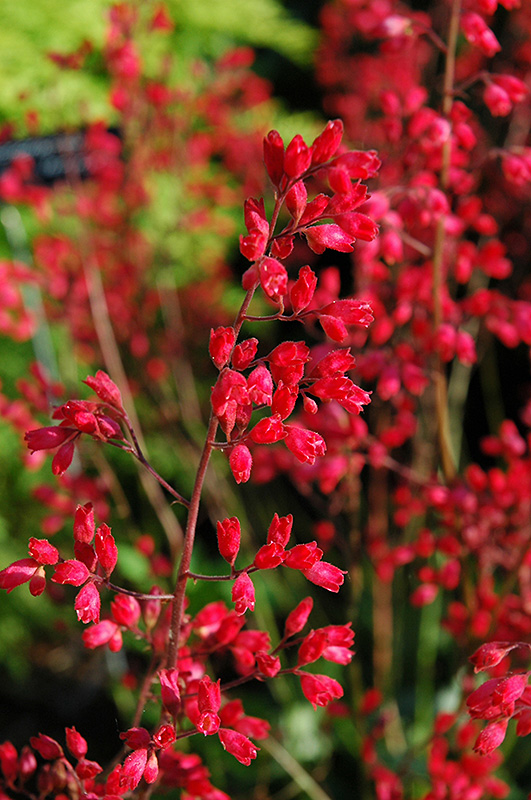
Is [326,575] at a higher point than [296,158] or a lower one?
lower

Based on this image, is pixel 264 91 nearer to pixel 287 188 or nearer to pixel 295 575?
pixel 295 575

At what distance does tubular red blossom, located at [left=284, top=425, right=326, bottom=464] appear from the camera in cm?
68

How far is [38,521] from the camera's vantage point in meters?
3.18

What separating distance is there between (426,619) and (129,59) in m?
2.03

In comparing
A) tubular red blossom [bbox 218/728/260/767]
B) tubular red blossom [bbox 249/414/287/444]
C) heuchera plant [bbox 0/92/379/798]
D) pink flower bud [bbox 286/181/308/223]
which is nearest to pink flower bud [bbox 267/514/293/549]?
heuchera plant [bbox 0/92/379/798]

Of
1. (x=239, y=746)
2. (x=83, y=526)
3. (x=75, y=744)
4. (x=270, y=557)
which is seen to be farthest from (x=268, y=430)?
(x=75, y=744)

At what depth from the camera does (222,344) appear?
2.15 feet

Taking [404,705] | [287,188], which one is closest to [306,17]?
[404,705]

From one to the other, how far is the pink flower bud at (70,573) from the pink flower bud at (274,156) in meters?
0.43

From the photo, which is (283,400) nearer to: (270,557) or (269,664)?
(270,557)

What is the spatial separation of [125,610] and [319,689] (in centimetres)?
24

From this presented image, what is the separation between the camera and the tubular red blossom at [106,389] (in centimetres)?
74

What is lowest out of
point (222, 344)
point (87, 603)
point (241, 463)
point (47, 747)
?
point (47, 747)

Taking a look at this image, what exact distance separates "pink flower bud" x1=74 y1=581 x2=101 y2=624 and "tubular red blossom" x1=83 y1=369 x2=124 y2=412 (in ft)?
0.64
